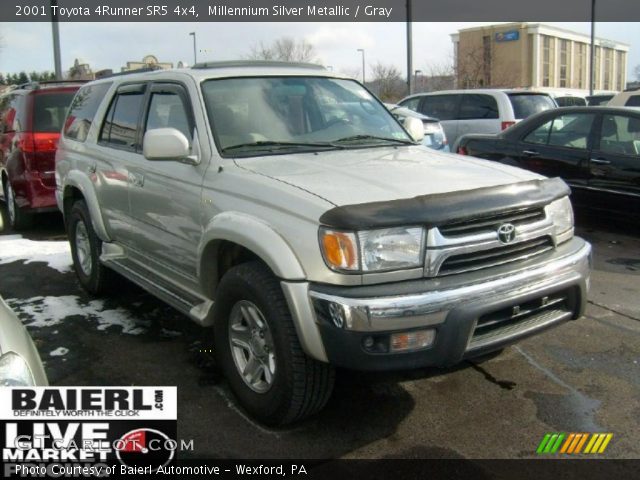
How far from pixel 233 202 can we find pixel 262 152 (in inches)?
19.3

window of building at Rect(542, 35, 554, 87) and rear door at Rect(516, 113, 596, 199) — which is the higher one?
window of building at Rect(542, 35, 554, 87)

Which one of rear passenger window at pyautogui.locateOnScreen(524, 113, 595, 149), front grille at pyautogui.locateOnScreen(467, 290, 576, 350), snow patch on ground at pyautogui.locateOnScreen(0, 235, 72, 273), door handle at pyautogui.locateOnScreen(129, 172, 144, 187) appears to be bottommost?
snow patch on ground at pyautogui.locateOnScreen(0, 235, 72, 273)

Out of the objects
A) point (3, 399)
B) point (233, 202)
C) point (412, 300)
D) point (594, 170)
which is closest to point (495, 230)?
point (412, 300)

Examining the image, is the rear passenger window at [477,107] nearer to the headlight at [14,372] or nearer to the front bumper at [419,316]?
the front bumper at [419,316]

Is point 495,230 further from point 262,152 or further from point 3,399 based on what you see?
point 3,399

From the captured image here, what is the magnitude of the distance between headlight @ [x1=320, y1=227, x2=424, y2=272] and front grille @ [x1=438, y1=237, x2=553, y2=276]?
0.58 feet

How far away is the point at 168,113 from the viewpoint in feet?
14.1

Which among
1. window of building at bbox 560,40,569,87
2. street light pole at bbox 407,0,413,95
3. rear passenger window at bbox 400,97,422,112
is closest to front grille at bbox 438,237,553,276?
rear passenger window at bbox 400,97,422,112

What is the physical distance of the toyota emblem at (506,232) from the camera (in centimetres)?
306

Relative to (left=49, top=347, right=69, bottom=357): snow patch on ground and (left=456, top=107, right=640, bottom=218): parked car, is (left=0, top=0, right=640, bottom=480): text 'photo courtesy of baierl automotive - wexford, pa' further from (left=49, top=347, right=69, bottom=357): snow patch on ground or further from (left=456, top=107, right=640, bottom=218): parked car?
(left=456, top=107, right=640, bottom=218): parked car

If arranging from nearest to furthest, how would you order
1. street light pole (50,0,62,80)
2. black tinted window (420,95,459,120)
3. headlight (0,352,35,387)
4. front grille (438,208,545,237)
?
headlight (0,352,35,387) → front grille (438,208,545,237) → black tinted window (420,95,459,120) → street light pole (50,0,62,80)

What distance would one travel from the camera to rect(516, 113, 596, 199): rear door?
737cm

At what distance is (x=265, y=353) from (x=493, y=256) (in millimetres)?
1240

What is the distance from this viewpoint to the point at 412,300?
9.04 ft
